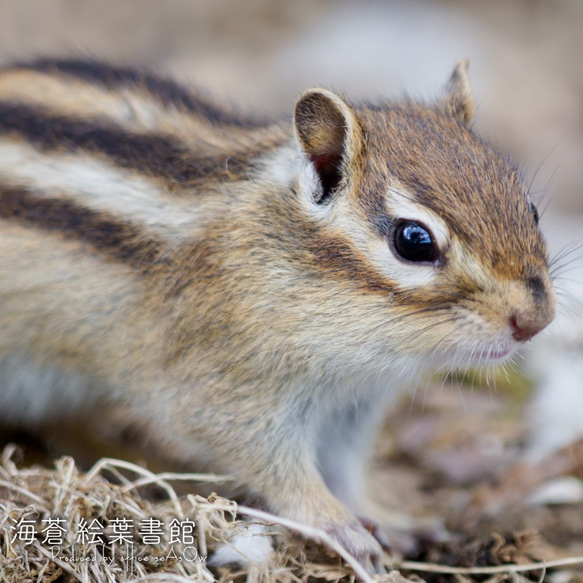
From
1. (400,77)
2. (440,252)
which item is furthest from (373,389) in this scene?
(400,77)

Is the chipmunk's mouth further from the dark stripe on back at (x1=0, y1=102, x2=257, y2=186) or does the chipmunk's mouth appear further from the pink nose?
the dark stripe on back at (x1=0, y1=102, x2=257, y2=186)

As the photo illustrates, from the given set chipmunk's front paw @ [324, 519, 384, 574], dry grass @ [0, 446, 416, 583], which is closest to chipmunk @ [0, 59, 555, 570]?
chipmunk's front paw @ [324, 519, 384, 574]

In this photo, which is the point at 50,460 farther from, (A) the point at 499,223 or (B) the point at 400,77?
(B) the point at 400,77

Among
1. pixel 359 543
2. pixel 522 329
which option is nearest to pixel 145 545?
pixel 359 543

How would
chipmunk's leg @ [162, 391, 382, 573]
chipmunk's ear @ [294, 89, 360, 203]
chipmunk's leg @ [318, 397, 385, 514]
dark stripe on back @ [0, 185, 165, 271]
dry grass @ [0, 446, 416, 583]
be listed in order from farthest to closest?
1. chipmunk's leg @ [318, 397, 385, 514]
2. dark stripe on back @ [0, 185, 165, 271]
3. chipmunk's leg @ [162, 391, 382, 573]
4. chipmunk's ear @ [294, 89, 360, 203]
5. dry grass @ [0, 446, 416, 583]

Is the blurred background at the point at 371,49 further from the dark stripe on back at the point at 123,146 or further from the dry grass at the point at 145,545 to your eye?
the dry grass at the point at 145,545

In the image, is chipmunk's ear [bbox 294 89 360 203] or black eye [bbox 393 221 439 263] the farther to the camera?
chipmunk's ear [bbox 294 89 360 203]

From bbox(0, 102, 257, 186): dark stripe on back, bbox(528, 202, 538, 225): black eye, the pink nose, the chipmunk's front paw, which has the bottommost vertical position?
the chipmunk's front paw

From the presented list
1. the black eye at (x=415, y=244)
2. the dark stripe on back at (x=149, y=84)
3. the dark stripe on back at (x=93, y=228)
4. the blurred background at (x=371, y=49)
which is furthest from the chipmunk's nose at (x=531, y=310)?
the blurred background at (x=371, y=49)
